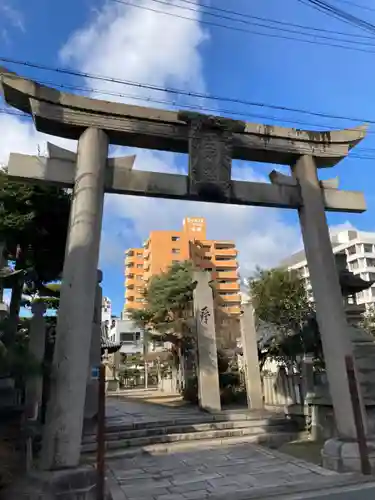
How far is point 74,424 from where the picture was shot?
5.54 meters

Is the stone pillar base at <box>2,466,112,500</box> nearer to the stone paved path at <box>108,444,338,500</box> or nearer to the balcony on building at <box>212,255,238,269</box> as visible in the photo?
the stone paved path at <box>108,444,338,500</box>

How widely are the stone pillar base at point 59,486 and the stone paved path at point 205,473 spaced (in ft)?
2.38

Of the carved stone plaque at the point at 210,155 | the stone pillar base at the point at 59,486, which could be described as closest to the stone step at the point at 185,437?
the stone pillar base at the point at 59,486

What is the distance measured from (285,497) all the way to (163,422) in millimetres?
5515

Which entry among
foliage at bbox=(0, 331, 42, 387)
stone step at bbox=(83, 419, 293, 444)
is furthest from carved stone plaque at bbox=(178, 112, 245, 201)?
stone step at bbox=(83, 419, 293, 444)

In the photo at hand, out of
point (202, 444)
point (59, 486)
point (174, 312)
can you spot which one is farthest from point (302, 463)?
point (174, 312)

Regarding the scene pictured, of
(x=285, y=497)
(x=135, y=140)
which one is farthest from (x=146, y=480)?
(x=135, y=140)

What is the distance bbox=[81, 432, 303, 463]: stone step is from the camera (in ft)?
27.9

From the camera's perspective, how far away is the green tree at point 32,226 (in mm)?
10357

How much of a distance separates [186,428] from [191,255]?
51.6 metres

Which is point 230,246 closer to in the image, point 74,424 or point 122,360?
point 122,360

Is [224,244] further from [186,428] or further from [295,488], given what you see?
[295,488]

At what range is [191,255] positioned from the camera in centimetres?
6141

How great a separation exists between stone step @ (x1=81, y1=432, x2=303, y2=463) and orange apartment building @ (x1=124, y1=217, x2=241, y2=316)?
51.7 metres
